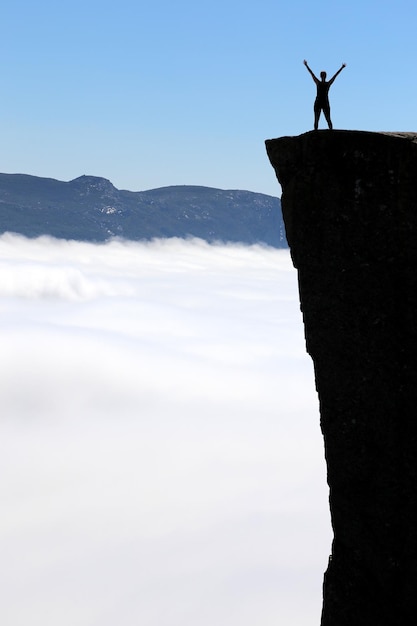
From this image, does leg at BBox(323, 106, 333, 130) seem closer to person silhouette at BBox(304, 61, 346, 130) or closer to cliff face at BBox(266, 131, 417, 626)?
person silhouette at BBox(304, 61, 346, 130)

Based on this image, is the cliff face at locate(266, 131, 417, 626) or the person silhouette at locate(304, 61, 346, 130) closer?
the cliff face at locate(266, 131, 417, 626)

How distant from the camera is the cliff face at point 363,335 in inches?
465

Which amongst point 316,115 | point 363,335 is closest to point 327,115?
point 316,115

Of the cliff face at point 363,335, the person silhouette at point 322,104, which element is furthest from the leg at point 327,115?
the cliff face at point 363,335

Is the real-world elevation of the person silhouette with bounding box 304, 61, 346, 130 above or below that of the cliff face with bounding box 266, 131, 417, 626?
above

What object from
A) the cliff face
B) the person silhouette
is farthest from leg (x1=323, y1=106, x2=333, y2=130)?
the cliff face

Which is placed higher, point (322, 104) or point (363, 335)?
point (322, 104)

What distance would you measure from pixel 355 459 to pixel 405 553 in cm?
176

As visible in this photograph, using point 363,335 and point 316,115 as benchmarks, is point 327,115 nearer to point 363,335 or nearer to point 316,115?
point 316,115

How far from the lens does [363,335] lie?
12.3 meters

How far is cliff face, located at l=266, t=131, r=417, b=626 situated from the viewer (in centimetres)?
1181

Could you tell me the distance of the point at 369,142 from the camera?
462 inches

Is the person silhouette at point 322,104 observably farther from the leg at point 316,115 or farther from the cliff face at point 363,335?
the cliff face at point 363,335

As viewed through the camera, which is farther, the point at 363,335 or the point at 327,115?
the point at 327,115
